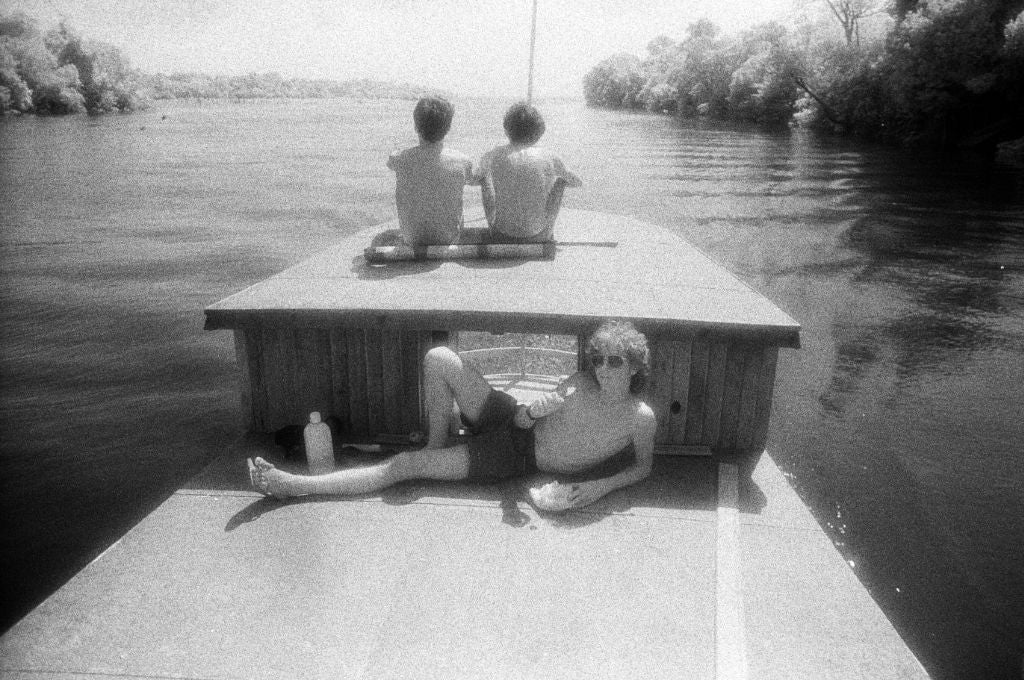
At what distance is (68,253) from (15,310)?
545cm

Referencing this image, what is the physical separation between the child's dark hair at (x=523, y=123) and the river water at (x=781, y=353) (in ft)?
15.3

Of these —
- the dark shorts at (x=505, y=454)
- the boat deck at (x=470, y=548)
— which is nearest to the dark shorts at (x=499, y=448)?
the dark shorts at (x=505, y=454)

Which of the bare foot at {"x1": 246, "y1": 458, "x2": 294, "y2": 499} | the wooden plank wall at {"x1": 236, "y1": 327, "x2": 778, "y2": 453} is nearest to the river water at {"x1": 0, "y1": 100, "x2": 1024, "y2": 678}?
the wooden plank wall at {"x1": 236, "y1": 327, "x2": 778, "y2": 453}

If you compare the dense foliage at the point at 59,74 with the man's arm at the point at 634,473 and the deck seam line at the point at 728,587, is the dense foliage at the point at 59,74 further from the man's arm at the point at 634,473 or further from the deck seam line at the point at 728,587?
the deck seam line at the point at 728,587

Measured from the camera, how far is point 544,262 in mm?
5906

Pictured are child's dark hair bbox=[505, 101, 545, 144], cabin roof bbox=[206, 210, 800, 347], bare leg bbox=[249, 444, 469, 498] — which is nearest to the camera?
bare leg bbox=[249, 444, 469, 498]

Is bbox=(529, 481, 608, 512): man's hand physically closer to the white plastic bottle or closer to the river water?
the white plastic bottle

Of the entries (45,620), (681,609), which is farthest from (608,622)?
(45,620)

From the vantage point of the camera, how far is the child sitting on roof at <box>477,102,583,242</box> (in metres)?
5.99

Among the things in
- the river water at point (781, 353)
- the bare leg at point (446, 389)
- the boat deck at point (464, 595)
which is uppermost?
the bare leg at point (446, 389)

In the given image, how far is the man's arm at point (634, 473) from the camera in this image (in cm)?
429

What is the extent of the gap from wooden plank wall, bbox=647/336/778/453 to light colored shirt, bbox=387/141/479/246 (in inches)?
80.0

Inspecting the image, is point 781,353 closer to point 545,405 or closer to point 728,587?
point 545,405

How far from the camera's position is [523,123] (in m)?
5.99
